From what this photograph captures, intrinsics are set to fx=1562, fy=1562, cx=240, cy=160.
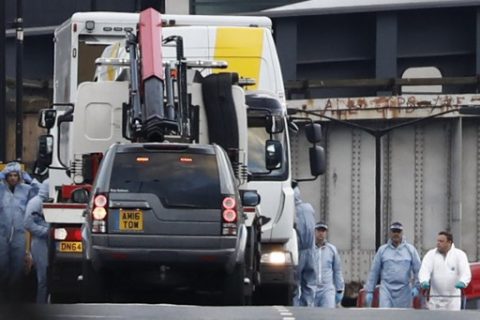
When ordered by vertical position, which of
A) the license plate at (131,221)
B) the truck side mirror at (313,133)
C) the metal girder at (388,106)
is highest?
the metal girder at (388,106)

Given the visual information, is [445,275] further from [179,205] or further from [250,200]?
[179,205]

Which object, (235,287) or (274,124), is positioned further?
(274,124)

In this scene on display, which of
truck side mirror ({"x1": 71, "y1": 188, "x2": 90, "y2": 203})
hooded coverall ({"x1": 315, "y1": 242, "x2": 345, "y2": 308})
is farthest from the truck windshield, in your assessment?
hooded coverall ({"x1": 315, "y1": 242, "x2": 345, "y2": 308})

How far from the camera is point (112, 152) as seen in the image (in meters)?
12.8

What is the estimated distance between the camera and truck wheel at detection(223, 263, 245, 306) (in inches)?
487

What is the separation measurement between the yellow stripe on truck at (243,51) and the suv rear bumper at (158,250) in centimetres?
510

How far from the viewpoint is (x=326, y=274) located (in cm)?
2000

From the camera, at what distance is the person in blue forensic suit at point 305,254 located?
721 inches

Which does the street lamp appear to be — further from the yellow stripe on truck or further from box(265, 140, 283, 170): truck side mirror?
box(265, 140, 283, 170): truck side mirror

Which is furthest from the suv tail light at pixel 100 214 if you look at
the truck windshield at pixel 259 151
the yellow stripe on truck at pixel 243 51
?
the yellow stripe on truck at pixel 243 51

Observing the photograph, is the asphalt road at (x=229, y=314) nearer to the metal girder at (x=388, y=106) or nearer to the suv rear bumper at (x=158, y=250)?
the suv rear bumper at (x=158, y=250)

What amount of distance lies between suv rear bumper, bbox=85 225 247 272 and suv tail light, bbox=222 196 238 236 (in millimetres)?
63

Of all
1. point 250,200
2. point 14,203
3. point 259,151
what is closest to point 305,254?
point 259,151

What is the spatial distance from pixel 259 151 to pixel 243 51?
126cm
